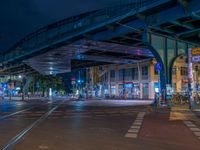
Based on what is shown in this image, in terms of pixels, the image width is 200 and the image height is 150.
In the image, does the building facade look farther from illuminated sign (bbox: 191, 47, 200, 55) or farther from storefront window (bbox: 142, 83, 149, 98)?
illuminated sign (bbox: 191, 47, 200, 55)

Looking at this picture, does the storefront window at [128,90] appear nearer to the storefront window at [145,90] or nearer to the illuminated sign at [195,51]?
the storefront window at [145,90]

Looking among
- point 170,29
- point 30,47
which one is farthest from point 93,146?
point 30,47

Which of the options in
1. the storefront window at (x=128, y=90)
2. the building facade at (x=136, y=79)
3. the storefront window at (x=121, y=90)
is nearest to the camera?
the building facade at (x=136, y=79)

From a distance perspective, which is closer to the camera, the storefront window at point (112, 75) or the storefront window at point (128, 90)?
the storefront window at point (128, 90)

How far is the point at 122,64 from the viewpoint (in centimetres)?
7412

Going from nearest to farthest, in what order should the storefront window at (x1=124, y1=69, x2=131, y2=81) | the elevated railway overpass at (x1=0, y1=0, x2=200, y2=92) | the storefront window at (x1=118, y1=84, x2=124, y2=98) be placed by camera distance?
the elevated railway overpass at (x1=0, y1=0, x2=200, y2=92) < the storefront window at (x1=124, y1=69, x2=131, y2=81) < the storefront window at (x1=118, y1=84, x2=124, y2=98)

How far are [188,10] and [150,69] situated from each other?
41.0m

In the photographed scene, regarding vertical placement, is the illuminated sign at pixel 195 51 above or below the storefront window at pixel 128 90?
above

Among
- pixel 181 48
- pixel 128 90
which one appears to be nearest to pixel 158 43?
pixel 181 48

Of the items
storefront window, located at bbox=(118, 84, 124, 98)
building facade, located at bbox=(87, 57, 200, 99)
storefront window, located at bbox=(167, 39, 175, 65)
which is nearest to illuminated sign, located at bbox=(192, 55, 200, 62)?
storefront window, located at bbox=(167, 39, 175, 65)

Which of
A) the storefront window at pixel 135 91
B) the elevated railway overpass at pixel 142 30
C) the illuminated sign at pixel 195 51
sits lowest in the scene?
the storefront window at pixel 135 91

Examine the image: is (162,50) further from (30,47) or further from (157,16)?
(30,47)

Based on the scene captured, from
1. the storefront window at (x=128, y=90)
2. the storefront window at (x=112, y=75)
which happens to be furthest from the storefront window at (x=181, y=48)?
the storefront window at (x=112, y=75)

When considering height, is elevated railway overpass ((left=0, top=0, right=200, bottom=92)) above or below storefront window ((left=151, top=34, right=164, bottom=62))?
above
